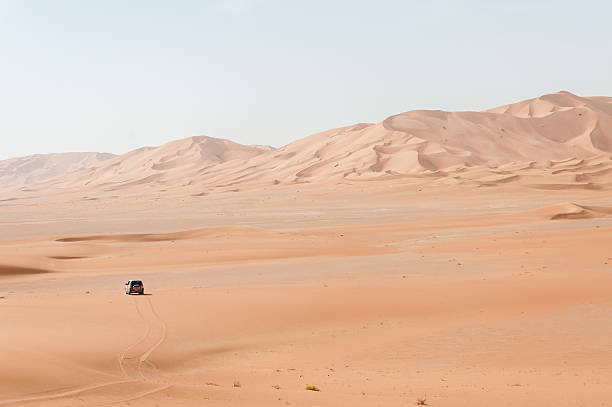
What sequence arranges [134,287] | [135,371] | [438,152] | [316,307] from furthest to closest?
[438,152], [134,287], [316,307], [135,371]

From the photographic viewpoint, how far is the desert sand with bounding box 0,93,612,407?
450 inches

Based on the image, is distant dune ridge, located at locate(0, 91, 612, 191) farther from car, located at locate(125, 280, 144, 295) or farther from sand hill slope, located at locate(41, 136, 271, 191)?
car, located at locate(125, 280, 144, 295)

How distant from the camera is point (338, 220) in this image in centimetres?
4931

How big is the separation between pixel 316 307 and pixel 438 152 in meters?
86.5

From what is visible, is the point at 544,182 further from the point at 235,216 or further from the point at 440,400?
the point at 440,400

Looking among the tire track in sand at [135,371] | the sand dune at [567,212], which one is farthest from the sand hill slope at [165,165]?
the tire track in sand at [135,371]

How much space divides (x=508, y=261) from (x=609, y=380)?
595 inches

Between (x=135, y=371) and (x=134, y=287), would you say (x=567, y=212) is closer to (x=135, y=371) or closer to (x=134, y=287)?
(x=134, y=287)

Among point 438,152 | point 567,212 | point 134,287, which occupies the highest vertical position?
point 438,152

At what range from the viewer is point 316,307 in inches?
758

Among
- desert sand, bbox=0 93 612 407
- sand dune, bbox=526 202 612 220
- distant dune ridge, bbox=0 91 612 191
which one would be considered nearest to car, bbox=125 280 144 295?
desert sand, bbox=0 93 612 407

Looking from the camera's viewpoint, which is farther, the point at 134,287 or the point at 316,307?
the point at 134,287

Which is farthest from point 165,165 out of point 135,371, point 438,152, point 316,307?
point 135,371

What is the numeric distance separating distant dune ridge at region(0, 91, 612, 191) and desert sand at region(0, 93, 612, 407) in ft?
98.7
